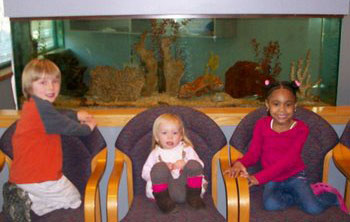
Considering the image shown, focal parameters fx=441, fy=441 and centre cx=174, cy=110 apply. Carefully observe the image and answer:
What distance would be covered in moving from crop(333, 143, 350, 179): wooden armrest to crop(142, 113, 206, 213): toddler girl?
82 cm

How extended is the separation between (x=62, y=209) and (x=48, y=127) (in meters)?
0.45

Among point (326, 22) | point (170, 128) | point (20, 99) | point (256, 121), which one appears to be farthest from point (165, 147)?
point (326, 22)

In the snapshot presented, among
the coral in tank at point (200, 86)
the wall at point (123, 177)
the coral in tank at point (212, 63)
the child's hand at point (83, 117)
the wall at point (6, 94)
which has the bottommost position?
the wall at point (123, 177)

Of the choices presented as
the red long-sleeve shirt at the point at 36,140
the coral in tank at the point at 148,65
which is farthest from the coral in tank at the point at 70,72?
the red long-sleeve shirt at the point at 36,140

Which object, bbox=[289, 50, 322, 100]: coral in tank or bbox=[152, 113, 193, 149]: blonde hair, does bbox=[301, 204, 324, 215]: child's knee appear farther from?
bbox=[289, 50, 322, 100]: coral in tank

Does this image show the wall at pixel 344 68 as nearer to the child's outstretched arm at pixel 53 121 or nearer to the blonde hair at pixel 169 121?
the blonde hair at pixel 169 121

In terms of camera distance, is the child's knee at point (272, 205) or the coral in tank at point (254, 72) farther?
the coral in tank at point (254, 72)

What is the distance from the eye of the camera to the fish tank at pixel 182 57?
3.05m

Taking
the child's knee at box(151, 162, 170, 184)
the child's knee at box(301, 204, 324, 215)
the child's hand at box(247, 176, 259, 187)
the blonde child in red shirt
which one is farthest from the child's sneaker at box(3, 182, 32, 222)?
the child's knee at box(301, 204, 324, 215)

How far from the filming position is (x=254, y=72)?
3.19 m

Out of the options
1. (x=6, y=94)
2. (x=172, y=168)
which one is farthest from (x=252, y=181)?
(x=6, y=94)

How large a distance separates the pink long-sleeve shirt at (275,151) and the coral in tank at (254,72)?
0.62 m

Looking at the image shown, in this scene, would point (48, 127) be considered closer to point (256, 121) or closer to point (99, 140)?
point (99, 140)

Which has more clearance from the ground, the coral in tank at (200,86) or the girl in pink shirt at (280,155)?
the coral in tank at (200,86)
